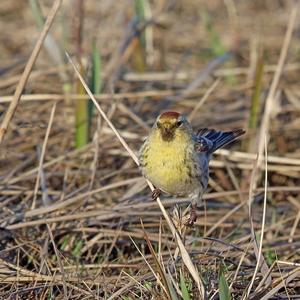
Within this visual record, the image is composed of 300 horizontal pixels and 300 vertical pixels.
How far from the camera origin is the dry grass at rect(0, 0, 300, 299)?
3.66 m

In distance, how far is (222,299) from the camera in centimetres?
305

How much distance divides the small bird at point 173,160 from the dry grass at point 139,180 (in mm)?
178

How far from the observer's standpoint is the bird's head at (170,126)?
3668 millimetres

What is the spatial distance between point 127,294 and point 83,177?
1.81 meters

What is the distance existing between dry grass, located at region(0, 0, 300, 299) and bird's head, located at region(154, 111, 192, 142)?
0.21 meters

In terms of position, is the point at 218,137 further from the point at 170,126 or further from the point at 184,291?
the point at 184,291

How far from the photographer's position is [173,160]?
369 cm

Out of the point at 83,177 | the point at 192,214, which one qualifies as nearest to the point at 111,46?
the point at 83,177

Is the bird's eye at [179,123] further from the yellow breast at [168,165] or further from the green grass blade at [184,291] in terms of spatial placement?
the green grass blade at [184,291]

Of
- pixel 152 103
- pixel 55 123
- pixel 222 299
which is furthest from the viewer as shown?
pixel 152 103

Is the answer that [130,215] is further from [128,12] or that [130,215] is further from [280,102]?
[128,12]

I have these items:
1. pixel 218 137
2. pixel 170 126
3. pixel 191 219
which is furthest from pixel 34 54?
pixel 218 137

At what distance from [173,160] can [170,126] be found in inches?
6.2

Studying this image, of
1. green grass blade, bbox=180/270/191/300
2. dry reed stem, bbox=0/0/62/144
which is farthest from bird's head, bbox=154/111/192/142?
green grass blade, bbox=180/270/191/300
